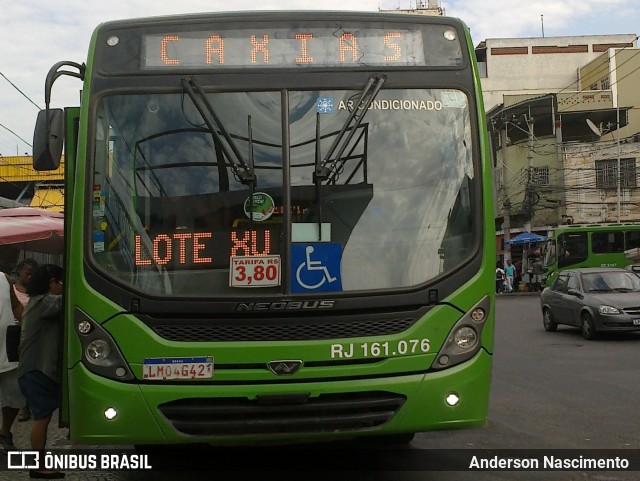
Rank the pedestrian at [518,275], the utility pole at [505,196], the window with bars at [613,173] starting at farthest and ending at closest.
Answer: the window with bars at [613,173] < the utility pole at [505,196] < the pedestrian at [518,275]

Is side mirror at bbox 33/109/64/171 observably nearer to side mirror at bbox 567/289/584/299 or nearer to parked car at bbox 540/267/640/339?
parked car at bbox 540/267/640/339

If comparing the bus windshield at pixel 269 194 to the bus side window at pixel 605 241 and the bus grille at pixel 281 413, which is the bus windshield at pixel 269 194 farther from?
the bus side window at pixel 605 241

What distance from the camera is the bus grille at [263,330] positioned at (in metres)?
4.77

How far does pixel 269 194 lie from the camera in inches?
195

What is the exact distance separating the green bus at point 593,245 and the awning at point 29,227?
27.3 meters

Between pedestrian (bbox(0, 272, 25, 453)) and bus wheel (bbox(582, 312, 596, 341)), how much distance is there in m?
12.2

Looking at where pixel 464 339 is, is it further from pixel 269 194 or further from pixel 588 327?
pixel 588 327

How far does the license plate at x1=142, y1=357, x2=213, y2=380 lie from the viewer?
470 centimetres

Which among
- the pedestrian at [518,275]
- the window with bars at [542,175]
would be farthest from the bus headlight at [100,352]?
the window with bars at [542,175]

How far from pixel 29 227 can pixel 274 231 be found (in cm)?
583

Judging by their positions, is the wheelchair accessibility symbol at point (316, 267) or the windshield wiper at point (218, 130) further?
the windshield wiper at point (218, 130)

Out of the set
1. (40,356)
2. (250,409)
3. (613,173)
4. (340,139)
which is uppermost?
(613,173)

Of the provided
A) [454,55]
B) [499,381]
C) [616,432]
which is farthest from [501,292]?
[454,55]

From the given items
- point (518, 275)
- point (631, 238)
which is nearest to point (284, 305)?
point (631, 238)
